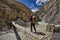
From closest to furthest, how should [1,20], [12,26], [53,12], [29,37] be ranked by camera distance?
[29,37] < [12,26] < [1,20] < [53,12]

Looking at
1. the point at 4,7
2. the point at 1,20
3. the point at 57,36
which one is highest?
the point at 4,7

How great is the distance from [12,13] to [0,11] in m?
2.05

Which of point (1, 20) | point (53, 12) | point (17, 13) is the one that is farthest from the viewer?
point (53, 12)

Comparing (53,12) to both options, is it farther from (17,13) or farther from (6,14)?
(6,14)

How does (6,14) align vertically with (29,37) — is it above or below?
above

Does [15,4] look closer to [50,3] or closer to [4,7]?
[4,7]

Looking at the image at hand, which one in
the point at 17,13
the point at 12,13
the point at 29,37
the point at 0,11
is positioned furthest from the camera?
the point at 17,13

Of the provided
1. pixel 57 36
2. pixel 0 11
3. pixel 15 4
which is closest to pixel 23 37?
pixel 57 36

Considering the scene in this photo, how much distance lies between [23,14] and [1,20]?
5859 millimetres

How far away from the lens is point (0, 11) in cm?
→ 1622

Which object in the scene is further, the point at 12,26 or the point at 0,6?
the point at 0,6

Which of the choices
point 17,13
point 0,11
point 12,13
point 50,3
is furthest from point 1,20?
point 50,3

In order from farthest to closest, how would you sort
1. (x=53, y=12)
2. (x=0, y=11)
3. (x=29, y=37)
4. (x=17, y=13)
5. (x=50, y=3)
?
(x=50, y=3), (x=53, y=12), (x=17, y=13), (x=0, y=11), (x=29, y=37)

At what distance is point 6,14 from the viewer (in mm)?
16797
